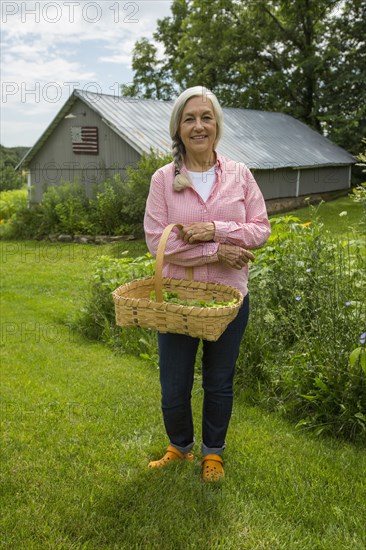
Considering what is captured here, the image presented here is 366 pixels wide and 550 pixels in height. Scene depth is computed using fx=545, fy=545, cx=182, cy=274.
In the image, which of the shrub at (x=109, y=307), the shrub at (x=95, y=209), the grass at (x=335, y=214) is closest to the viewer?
the shrub at (x=109, y=307)

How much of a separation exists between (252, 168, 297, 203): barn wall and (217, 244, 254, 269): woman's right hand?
16334mm

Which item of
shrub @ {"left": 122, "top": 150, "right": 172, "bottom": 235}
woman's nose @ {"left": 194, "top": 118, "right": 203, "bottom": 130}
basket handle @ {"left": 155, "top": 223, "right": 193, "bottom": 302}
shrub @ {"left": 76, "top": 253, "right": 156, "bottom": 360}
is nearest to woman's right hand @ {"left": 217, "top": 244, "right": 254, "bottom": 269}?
basket handle @ {"left": 155, "top": 223, "right": 193, "bottom": 302}

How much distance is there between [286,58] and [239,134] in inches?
362

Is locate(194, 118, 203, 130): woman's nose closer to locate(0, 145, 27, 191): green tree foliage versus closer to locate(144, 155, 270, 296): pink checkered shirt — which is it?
locate(144, 155, 270, 296): pink checkered shirt

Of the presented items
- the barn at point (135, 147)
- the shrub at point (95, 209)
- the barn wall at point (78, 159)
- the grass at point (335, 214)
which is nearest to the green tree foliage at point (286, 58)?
the barn at point (135, 147)

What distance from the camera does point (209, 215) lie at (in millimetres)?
2957

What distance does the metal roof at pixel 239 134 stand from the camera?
672 inches

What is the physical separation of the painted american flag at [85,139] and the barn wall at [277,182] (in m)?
5.53

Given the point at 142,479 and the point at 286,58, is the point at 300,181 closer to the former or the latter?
the point at 286,58

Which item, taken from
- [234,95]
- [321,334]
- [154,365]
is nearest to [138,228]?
[154,365]

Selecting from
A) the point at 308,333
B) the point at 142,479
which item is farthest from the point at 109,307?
the point at 142,479

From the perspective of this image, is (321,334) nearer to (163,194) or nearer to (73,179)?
(163,194)

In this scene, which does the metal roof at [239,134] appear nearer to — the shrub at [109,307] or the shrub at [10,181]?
the shrub at [109,307]

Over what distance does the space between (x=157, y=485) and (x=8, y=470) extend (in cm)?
93
